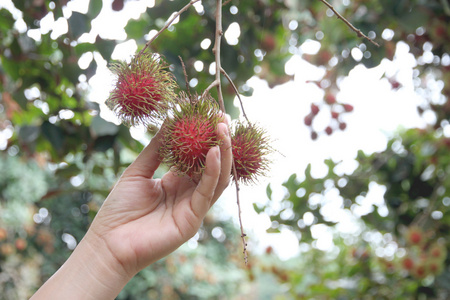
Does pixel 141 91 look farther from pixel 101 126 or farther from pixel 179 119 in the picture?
pixel 101 126

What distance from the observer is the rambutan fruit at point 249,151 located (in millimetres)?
744

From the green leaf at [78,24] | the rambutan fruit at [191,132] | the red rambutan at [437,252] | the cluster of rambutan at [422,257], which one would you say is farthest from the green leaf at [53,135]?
the red rambutan at [437,252]

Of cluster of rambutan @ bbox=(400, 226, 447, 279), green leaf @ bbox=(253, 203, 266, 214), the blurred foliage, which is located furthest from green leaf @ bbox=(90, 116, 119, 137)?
cluster of rambutan @ bbox=(400, 226, 447, 279)

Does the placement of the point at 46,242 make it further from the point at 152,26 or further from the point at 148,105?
the point at 148,105

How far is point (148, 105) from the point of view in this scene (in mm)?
747

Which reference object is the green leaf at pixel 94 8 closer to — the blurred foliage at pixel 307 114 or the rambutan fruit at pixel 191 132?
the blurred foliage at pixel 307 114

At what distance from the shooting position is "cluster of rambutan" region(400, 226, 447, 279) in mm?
1699

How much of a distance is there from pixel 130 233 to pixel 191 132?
0.24 meters

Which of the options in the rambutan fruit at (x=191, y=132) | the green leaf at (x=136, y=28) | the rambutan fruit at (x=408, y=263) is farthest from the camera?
the rambutan fruit at (x=408, y=263)

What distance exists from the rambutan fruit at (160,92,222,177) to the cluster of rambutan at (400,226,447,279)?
1.32 meters

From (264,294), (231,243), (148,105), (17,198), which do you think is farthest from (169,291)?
(264,294)

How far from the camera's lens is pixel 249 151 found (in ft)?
2.44

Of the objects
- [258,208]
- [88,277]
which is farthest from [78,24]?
[258,208]

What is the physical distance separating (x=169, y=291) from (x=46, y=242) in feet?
5.26
